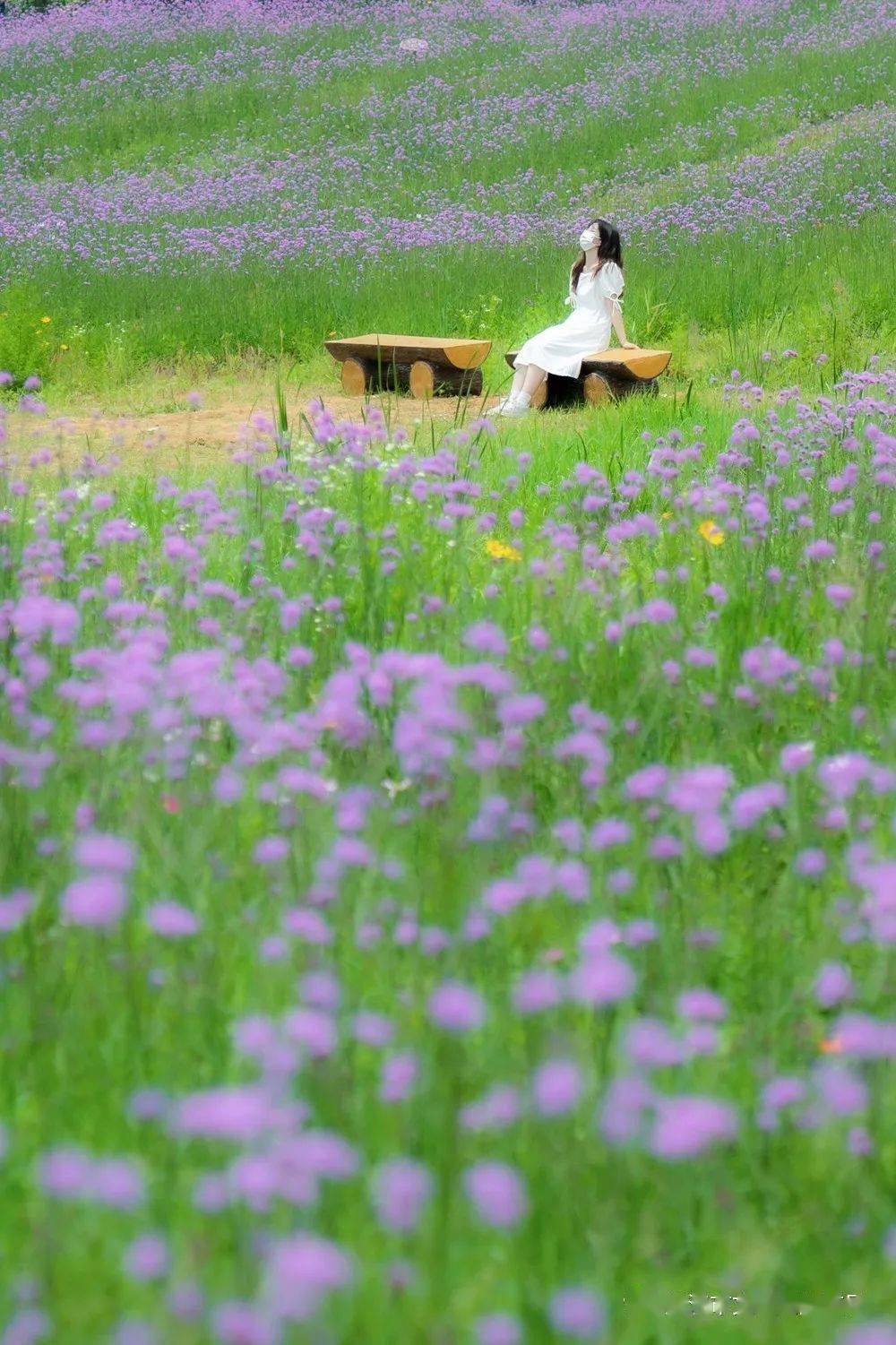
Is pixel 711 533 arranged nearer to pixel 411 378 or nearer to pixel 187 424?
pixel 187 424

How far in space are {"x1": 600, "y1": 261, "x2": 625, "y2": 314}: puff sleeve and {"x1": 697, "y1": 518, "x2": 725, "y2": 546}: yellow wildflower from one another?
4.84 meters

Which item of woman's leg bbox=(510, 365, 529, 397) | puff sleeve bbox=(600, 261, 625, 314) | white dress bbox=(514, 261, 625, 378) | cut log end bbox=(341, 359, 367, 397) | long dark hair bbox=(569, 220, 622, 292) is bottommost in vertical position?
cut log end bbox=(341, 359, 367, 397)

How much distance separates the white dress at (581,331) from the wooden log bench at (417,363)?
379mm

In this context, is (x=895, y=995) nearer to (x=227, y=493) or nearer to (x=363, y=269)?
(x=227, y=493)

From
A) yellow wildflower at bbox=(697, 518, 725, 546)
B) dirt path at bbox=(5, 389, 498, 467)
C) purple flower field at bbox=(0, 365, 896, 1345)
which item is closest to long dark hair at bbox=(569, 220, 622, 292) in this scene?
dirt path at bbox=(5, 389, 498, 467)

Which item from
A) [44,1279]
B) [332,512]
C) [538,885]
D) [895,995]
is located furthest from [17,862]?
[332,512]

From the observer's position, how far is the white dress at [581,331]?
8.13 meters

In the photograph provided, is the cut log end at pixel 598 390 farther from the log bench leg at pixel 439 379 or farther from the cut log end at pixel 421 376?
the cut log end at pixel 421 376

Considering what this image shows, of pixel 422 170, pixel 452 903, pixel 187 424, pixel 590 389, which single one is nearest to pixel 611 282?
pixel 590 389

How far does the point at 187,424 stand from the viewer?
626 centimetres

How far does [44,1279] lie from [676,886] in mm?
1217

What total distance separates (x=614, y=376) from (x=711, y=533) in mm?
4540

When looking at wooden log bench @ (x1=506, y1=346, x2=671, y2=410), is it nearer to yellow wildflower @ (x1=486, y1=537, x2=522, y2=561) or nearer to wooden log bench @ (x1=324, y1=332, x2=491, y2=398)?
wooden log bench @ (x1=324, y1=332, x2=491, y2=398)

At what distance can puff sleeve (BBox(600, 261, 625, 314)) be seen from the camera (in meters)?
8.45
